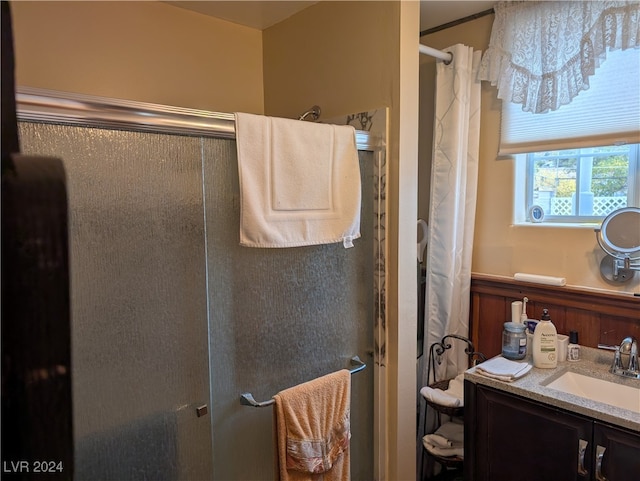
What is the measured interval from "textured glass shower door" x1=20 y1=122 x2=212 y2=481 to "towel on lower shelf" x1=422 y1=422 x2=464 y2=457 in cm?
102

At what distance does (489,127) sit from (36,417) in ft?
6.90

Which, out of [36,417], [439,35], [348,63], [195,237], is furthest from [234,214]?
[439,35]

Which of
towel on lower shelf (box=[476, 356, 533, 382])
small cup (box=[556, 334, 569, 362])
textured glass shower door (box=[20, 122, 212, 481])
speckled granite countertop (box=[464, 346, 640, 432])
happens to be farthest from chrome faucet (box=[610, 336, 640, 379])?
textured glass shower door (box=[20, 122, 212, 481])

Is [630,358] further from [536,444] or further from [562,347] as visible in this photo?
[536,444]

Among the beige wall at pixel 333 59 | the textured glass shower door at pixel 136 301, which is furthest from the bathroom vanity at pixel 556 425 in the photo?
the beige wall at pixel 333 59

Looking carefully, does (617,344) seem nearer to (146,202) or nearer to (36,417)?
(146,202)

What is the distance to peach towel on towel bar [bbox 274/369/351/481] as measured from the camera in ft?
4.54

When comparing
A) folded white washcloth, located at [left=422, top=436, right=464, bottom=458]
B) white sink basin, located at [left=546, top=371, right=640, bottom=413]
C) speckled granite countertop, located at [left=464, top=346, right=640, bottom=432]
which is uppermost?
speckled granite countertop, located at [left=464, top=346, right=640, bottom=432]

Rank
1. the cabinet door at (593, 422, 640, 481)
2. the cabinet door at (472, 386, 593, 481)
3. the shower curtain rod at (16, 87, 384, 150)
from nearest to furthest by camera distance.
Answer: the shower curtain rod at (16, 87, 384, 150)
the cabinet door at (593, 422, 640, 481)
the cabinet door at (472, 386, 593, 481)

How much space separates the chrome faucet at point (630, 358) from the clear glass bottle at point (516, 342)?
0.31 m

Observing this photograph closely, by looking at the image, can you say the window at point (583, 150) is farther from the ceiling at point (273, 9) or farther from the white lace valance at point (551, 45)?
the ceiling at point (273, 9)

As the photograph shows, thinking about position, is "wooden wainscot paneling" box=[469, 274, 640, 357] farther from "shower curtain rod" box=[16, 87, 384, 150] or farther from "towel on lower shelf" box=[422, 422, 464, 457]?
"shower curtain rod" box=[16, 87, 384, 150]

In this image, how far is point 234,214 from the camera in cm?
135

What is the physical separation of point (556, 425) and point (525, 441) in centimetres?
14
